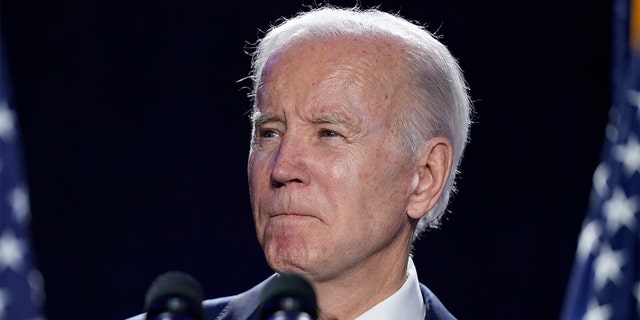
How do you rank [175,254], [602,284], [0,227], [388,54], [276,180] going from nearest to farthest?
[276,180] → [388,54] → [0,227] → [602,284] → [175,254]

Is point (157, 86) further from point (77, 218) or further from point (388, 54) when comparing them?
point (388, 54)

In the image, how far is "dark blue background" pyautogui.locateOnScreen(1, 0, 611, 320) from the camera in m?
3.66

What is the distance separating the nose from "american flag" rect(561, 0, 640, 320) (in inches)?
69.6

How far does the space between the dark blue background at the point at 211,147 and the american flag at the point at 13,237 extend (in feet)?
1.82

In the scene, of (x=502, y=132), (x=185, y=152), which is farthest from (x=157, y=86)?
(x=502, y=132)

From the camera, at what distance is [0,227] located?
10.1ft

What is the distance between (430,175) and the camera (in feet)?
6.96

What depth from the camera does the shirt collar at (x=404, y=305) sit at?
6.78 ft

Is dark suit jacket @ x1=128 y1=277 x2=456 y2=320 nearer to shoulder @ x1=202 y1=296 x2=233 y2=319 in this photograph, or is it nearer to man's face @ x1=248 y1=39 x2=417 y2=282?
shoulder @ x1=202 y1=296 x2=233 y2=319

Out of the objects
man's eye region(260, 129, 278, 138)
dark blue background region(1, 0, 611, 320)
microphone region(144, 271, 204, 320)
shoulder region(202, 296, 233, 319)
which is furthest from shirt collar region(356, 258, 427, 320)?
dark blue background region(1, 0, 611, 320)

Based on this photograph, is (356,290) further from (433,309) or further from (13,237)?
(13,237)

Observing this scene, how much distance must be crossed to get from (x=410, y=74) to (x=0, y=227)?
1674 millimetres

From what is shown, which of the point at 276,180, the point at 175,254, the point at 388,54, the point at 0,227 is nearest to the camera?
the point at 276,180

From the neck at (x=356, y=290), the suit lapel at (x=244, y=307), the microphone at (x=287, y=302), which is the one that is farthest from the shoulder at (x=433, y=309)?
the microphone at (x=287, y=302)
